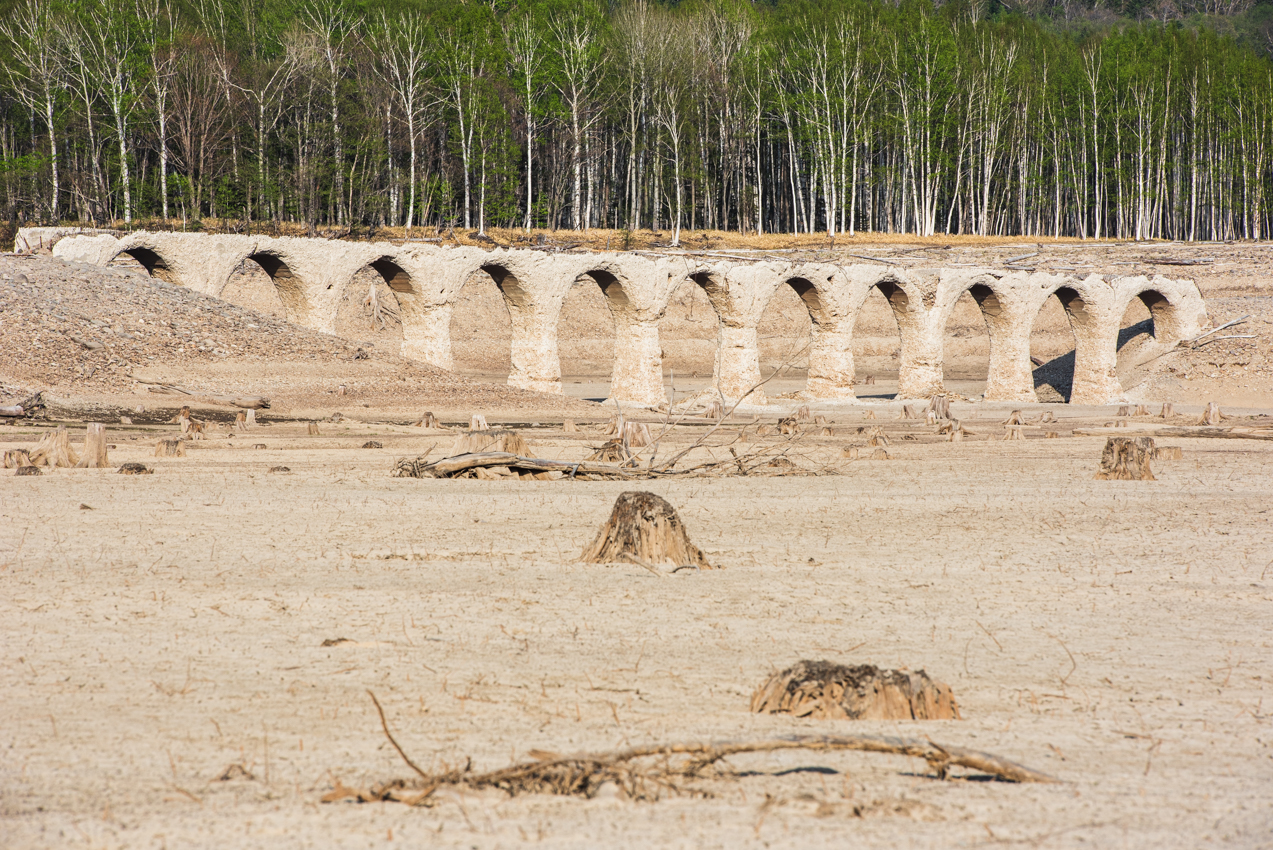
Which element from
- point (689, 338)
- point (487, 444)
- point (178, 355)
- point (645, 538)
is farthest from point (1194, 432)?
point (689, 338)

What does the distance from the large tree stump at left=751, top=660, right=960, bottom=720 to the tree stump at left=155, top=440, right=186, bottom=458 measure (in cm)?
924

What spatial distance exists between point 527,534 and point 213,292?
15.8 meters

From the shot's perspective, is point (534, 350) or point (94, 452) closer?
point (94, 452)

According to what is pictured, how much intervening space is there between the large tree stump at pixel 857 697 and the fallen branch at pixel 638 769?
467mm

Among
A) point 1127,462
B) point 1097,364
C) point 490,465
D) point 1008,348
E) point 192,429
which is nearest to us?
point 490,465

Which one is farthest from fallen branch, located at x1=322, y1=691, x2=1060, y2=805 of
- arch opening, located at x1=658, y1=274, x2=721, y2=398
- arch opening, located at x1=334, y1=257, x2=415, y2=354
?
arch opening, located at x1=334, y1=257, x2=415, y2=354

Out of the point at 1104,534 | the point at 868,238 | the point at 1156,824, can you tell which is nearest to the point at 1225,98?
the point at 868,238

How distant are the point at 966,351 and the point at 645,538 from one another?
3443 centimetres

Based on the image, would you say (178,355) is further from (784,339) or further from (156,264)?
(784,339)

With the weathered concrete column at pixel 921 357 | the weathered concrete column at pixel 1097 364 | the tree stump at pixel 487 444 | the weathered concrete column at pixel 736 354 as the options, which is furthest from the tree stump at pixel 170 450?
the weathered concrete column at pixel 1097 364

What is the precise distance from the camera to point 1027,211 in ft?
191

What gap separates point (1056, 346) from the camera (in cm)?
3944

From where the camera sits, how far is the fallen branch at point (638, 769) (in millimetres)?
3498

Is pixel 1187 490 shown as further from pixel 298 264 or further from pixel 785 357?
pixel 785 357
